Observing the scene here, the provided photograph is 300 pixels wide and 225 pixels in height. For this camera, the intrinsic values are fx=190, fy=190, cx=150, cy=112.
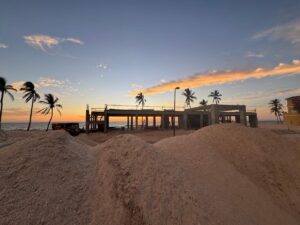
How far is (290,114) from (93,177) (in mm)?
64644

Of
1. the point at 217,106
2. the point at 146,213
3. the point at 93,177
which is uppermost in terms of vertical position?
the point at 217,106

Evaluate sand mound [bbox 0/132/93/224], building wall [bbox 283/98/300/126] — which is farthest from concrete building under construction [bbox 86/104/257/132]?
sand mound [bbox 0/132/93/224]

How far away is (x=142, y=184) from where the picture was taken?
19.5 ft

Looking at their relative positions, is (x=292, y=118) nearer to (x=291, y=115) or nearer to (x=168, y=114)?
(x=291, y=115)

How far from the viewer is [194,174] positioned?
24.2 feet

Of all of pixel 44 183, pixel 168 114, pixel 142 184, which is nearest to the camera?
pixel 44 183

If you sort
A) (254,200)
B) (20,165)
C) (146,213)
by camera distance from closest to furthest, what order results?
(146,213), (20,165), (254,200)

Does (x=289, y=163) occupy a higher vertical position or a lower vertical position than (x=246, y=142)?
lower

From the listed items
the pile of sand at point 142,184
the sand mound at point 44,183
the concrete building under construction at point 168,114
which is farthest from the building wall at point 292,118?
the sand mound at point 44,183

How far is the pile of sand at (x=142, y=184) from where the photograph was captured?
4.93 m

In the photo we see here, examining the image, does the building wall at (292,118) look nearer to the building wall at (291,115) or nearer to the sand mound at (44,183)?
the building wall at (291,115)

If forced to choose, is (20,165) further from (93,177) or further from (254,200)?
(254,200)

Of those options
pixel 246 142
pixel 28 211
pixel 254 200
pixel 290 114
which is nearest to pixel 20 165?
pixel 28 211

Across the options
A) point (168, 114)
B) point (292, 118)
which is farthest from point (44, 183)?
point (292, 118)
